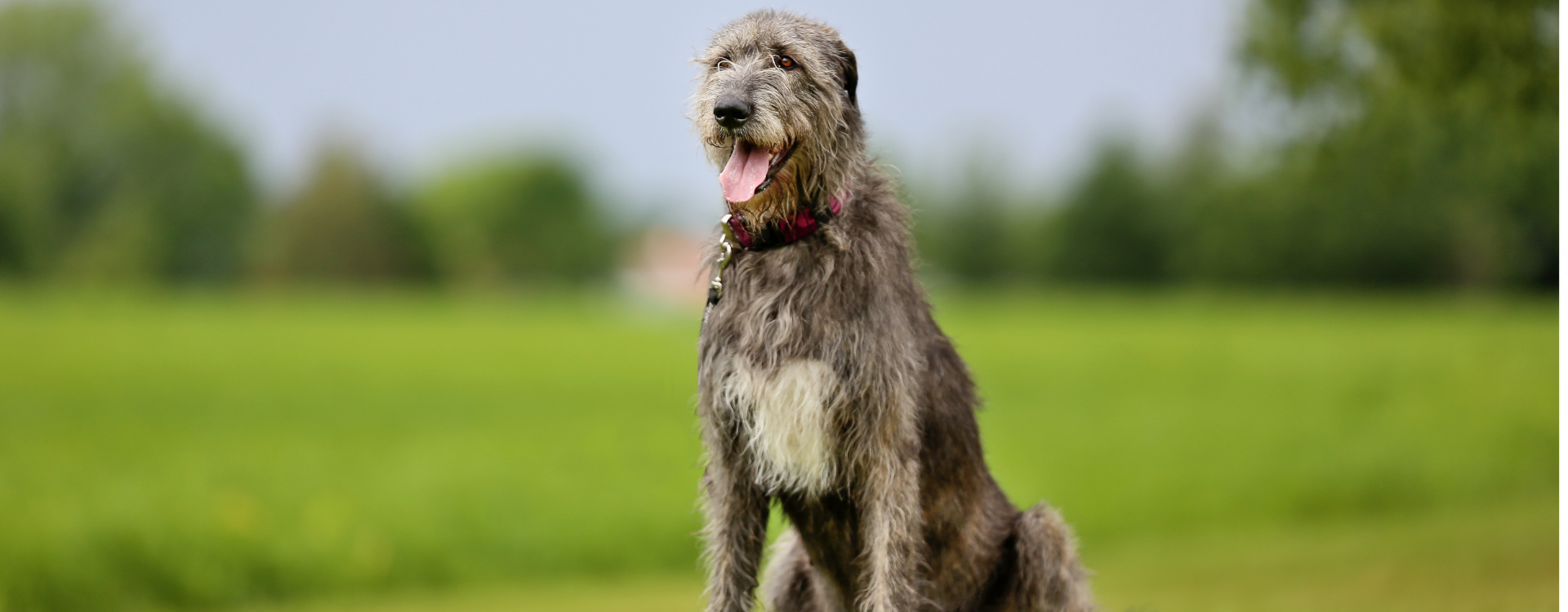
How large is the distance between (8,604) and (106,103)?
225ft

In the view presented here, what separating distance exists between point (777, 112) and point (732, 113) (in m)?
0.18

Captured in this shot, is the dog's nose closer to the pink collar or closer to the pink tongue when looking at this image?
the pink tongue

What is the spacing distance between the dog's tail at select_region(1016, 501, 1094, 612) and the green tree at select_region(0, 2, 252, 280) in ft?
201

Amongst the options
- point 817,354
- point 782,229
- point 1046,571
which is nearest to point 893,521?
point 817,354

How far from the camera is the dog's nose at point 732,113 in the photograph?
4.35 meters

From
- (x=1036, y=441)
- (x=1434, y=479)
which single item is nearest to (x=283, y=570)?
(x=1036, y=441)

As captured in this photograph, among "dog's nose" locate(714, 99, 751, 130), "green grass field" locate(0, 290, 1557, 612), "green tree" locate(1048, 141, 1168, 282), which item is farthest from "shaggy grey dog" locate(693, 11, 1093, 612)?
"green tree" locate(1048, 141, 1168, 282)

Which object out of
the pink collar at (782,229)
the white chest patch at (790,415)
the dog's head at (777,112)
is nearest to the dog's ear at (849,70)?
the dog's head at (777,112)

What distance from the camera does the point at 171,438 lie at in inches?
694

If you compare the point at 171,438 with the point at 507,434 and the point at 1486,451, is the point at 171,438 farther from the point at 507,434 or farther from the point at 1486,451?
the point at 1486,451

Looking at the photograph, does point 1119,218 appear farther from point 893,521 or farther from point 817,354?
point 817,354

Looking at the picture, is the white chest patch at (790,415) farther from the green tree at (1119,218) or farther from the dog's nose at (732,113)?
the green tree at (1119,218)

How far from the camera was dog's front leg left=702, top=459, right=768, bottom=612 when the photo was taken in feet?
16.1

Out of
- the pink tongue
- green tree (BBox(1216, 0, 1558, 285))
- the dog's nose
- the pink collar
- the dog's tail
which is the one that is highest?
green tree (BBox(1216, 0, 1558, 285))
